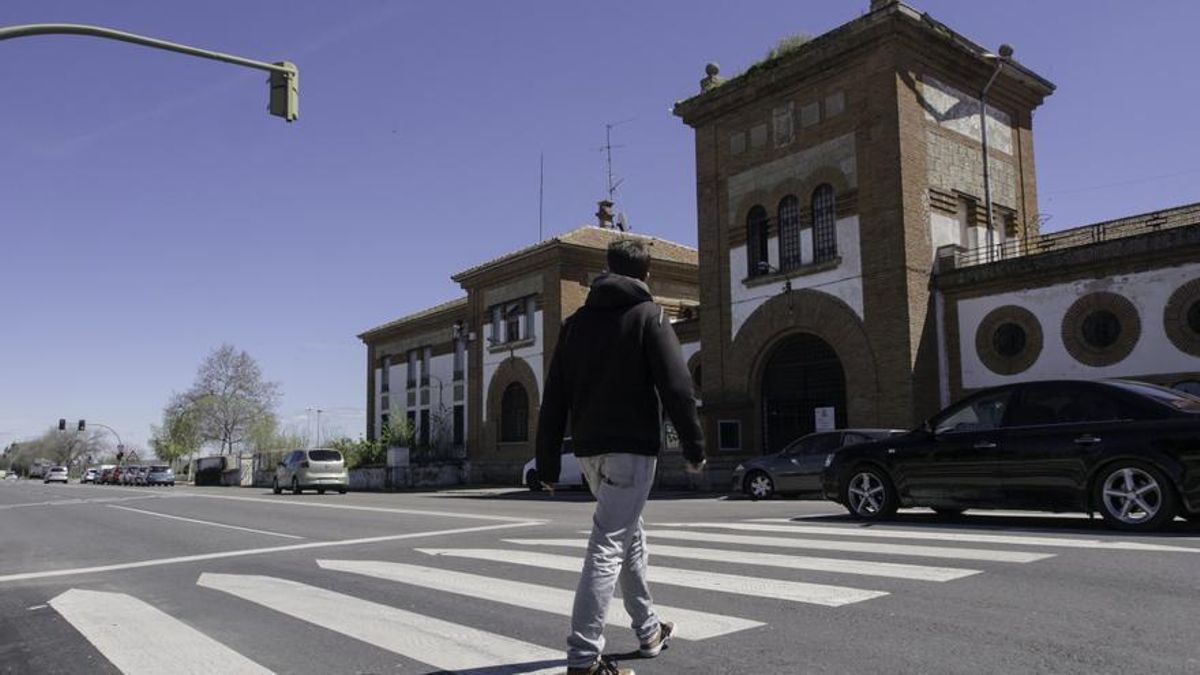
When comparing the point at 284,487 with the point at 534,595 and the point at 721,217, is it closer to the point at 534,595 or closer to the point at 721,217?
the point at 721,217

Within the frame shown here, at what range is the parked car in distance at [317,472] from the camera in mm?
30484

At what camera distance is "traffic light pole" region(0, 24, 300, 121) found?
1058cm

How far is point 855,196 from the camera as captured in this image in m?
22.6

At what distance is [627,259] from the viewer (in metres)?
4.28

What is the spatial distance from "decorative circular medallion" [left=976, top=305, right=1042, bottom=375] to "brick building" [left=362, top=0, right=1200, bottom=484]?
4 cm

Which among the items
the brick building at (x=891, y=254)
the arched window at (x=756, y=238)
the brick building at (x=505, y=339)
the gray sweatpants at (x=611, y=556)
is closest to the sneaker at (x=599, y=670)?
the gray sweatpants at (x=611, y=556)

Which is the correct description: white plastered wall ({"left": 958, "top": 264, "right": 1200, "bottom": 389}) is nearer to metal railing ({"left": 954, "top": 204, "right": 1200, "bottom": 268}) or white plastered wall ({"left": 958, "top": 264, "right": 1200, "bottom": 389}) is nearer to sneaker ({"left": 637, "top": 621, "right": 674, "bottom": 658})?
metal railing ({"left": 954, "top": 204, "right": 1200, "bottom": 268})

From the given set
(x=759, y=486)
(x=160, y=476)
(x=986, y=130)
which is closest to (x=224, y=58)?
(x=759, y=486)

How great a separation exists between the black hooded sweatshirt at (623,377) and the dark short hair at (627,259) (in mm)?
121

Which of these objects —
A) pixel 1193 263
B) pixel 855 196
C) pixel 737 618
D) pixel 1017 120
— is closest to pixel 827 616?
pixel 737 618

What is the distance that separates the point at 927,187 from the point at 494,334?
1999cm

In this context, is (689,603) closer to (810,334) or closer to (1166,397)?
(1166,397)

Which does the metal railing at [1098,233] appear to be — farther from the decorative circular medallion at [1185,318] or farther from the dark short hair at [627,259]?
the dark short hair at [627,259]

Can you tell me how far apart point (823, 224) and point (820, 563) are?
17946 mm
